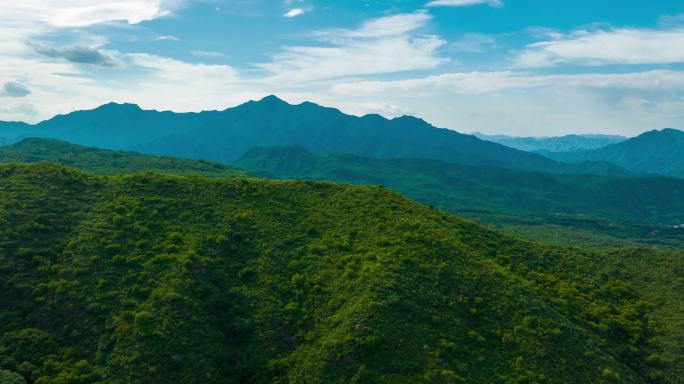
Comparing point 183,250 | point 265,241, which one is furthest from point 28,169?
point 265,241

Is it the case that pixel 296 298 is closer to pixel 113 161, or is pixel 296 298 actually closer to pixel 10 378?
pixel 10 378

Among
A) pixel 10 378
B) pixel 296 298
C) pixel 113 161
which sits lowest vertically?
pixel 10 378

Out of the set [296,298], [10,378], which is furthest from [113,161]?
[10,378]

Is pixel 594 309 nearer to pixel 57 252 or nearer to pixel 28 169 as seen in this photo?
pixel 57 252

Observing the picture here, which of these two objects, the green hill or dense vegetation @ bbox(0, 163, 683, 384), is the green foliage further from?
the green hill

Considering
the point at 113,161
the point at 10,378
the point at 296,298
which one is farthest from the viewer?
the point at 113,161

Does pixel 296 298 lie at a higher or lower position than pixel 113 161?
lower

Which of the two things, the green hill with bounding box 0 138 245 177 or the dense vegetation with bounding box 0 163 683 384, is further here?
the green hill with bounding box 0 138 245 177

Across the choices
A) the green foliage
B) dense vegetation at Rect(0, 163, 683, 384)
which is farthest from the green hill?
the green foliage

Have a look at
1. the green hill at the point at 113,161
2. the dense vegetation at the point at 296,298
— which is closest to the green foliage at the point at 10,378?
the dense vegetation at the point at 296,298
